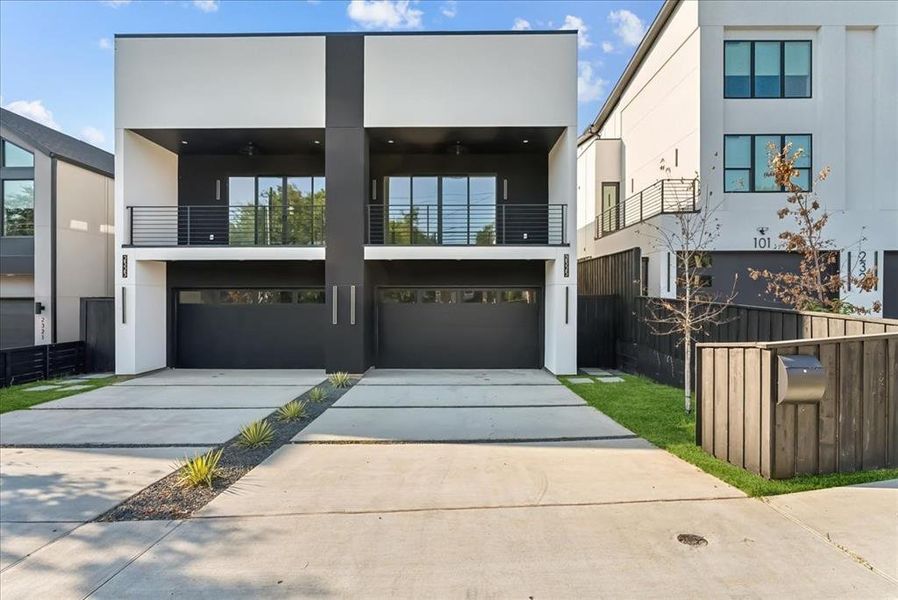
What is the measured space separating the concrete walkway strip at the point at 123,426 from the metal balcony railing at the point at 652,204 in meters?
11.4

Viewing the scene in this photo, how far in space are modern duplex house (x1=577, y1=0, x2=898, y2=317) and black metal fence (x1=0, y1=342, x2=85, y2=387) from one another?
1590 centimetres

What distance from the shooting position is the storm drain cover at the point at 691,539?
375 cm

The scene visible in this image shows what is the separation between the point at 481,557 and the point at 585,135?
24858mm

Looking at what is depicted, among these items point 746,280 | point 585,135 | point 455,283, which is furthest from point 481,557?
point 585,135

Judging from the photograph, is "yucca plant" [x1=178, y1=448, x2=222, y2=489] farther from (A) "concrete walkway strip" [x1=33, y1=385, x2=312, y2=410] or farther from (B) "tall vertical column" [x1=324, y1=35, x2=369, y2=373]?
(B) "tall vertical column" [x1=324, y1=35, x2=369, y2=373]

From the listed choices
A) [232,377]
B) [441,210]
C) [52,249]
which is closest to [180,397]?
[232,377]

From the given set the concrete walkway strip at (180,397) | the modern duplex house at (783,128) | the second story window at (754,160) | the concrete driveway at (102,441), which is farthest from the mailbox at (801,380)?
the second story window at (754,160)

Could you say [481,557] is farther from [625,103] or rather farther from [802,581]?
[625,103]

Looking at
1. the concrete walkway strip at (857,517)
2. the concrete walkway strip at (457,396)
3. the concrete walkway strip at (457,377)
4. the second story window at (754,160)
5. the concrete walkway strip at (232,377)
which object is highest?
the second story window at (754,160)

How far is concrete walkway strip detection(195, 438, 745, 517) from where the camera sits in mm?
4617

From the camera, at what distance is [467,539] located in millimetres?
3893

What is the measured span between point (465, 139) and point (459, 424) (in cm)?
856

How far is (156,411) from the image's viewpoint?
877 centimetres

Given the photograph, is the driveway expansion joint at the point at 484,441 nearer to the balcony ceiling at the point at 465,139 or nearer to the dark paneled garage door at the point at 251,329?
the dark paneled garage door at the point at 251,329
